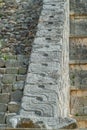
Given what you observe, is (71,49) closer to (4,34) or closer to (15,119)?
(4,34)

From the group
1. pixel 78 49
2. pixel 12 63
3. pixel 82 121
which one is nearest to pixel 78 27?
pixel 78 49

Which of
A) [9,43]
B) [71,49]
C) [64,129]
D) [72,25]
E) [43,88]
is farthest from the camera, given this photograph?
[72,25]

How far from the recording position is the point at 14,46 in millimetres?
8820

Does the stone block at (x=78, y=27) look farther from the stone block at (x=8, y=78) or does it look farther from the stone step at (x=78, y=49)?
the stone block at (x=8, y=78)

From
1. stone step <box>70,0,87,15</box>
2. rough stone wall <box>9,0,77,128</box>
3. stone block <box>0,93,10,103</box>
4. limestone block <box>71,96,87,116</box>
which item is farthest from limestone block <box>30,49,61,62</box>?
stone step <box>70,0,87,15</box>

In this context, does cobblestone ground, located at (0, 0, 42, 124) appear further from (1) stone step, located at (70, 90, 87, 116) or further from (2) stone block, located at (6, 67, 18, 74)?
(1) stone step, located at (70, 90, 87, 116)

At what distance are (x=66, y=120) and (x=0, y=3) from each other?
23.7 feet

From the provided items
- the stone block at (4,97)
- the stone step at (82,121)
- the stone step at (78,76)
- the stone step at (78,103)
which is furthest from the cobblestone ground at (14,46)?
the stone step at (82,121)

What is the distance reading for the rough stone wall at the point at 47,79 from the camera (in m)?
5.59

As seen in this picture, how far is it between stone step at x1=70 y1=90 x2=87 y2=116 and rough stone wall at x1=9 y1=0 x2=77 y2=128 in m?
1.60

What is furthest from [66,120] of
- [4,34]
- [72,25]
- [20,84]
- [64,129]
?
[72,25]

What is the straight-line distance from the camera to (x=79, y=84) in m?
9.61

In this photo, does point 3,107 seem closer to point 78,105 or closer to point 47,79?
point 47,79

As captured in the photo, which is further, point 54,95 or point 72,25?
point 72,25
